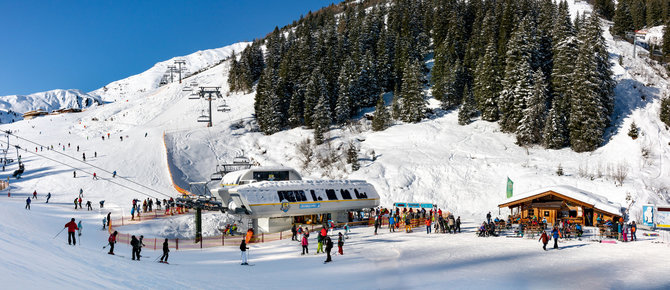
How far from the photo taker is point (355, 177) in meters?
45.2

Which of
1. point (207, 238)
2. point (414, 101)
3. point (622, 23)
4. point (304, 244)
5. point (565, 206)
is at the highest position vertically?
point (622, 23)

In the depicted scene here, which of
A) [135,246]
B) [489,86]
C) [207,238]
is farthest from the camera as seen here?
[489,86]

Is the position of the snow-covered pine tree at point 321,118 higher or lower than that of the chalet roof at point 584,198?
higher

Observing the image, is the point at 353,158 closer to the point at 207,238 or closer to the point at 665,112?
the point at 207,238

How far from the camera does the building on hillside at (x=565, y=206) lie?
89.8 feet

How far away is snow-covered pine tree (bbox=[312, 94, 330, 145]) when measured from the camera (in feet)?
183

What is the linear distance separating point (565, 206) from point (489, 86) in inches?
1077

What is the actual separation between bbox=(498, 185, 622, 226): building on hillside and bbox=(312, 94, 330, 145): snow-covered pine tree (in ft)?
98.8

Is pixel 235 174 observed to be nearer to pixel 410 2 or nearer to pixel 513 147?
pixel 513 147

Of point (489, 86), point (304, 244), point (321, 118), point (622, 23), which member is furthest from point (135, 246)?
point (622, 23)

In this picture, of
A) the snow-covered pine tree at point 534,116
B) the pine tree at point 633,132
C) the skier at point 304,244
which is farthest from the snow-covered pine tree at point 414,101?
the skier at point 304,244

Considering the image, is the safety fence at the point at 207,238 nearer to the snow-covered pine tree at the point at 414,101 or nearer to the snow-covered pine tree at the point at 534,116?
the snow-covered pine tree at the point at 534,116

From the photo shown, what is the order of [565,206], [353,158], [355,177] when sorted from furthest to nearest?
[353,158], [355,177], [565,206]

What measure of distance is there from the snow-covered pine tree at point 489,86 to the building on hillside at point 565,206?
2473 cm
